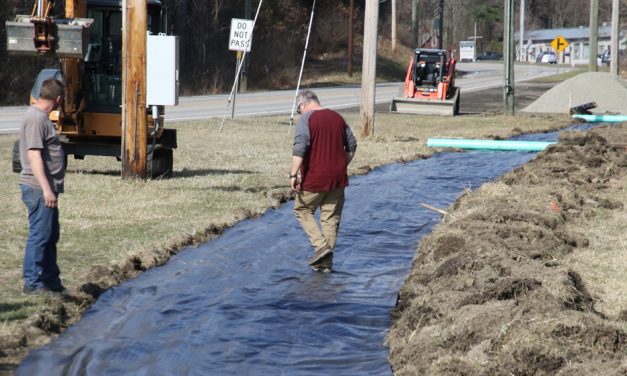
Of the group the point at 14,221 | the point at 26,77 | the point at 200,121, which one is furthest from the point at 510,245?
the point at 26,77

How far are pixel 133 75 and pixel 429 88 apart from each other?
83.3ft

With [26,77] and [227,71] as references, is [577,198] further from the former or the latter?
[227,71]

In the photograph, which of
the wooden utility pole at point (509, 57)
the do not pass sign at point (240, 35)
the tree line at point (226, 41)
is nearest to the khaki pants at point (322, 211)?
the do not pass sign at point (240, 35)

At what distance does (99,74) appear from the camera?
1872 cm

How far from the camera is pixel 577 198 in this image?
1528cm

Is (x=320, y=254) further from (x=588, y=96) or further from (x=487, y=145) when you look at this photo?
(x=588, y=96)

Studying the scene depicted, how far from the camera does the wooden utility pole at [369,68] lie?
27328 millimetres

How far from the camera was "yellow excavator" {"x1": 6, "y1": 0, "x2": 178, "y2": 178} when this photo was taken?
1616 centimetres

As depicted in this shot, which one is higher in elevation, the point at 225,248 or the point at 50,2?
the point at 50,2

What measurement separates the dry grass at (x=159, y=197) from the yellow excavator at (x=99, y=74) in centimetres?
62

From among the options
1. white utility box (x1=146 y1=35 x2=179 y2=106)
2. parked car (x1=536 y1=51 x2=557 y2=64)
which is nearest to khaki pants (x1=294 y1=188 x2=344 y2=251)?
white utility box (x1=146 y1=35 x2=179 y2=106)

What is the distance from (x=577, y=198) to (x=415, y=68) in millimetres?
26716

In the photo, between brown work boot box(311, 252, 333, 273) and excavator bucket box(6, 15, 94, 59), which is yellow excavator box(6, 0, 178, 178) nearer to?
excavator bucket box(6, 15, 94, 59)

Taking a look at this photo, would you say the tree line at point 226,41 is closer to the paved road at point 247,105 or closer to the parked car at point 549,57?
the paved road at point 247,105
